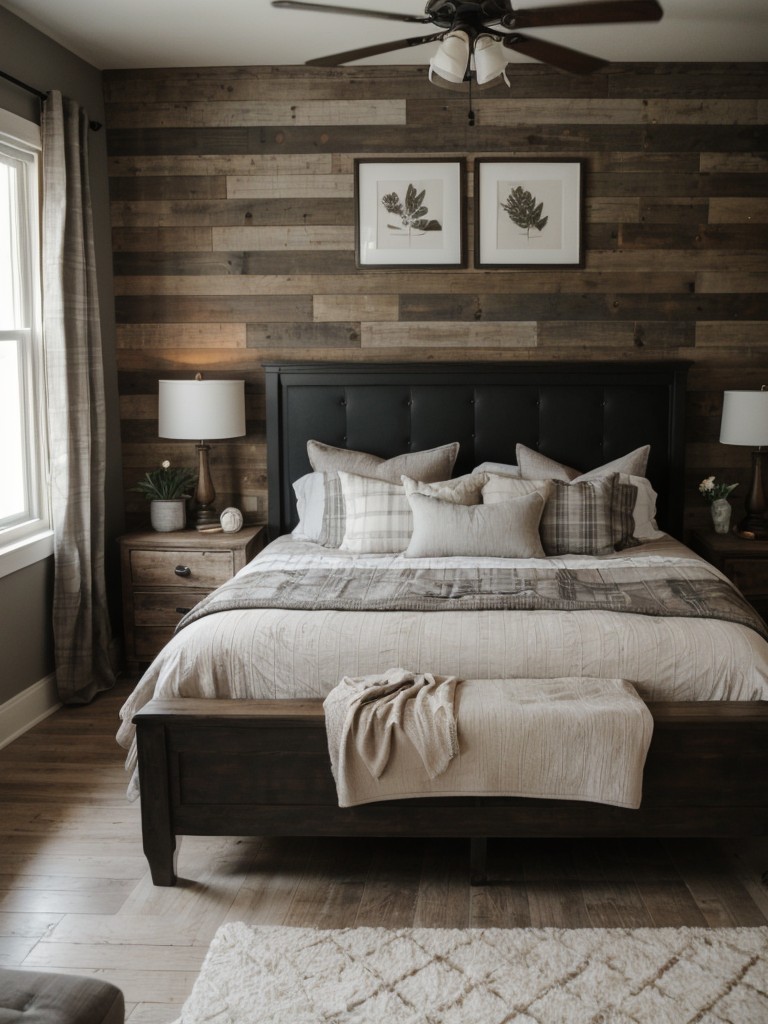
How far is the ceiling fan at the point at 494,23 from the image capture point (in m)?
2.57

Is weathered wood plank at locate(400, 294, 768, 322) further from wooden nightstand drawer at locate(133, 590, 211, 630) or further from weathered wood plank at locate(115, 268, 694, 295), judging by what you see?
wooden nightstand drawer at locate(133, 590, 211, 630)

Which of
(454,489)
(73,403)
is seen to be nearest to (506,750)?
(454,489)

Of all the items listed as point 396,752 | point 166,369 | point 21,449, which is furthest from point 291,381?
point 396,752

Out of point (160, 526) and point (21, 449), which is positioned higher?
point (21, 449)

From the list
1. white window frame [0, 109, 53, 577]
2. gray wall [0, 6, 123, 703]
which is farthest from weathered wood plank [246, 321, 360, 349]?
white window frame [0, 109, 53, 577]

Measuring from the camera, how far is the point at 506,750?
8.66 feet

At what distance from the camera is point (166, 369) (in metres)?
4.82

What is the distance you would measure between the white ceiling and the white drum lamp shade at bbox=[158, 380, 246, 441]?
1494mm

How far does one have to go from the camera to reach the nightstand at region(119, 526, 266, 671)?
14.5 ft

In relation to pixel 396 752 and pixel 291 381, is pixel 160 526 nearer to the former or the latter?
pixel 291 381

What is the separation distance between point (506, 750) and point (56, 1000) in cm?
135

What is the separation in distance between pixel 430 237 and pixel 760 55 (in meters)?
1.70

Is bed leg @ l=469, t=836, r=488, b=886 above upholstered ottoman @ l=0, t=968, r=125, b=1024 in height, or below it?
below

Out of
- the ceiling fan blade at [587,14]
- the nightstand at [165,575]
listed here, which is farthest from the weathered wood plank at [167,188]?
the ceiling fan blade at [587,14]
